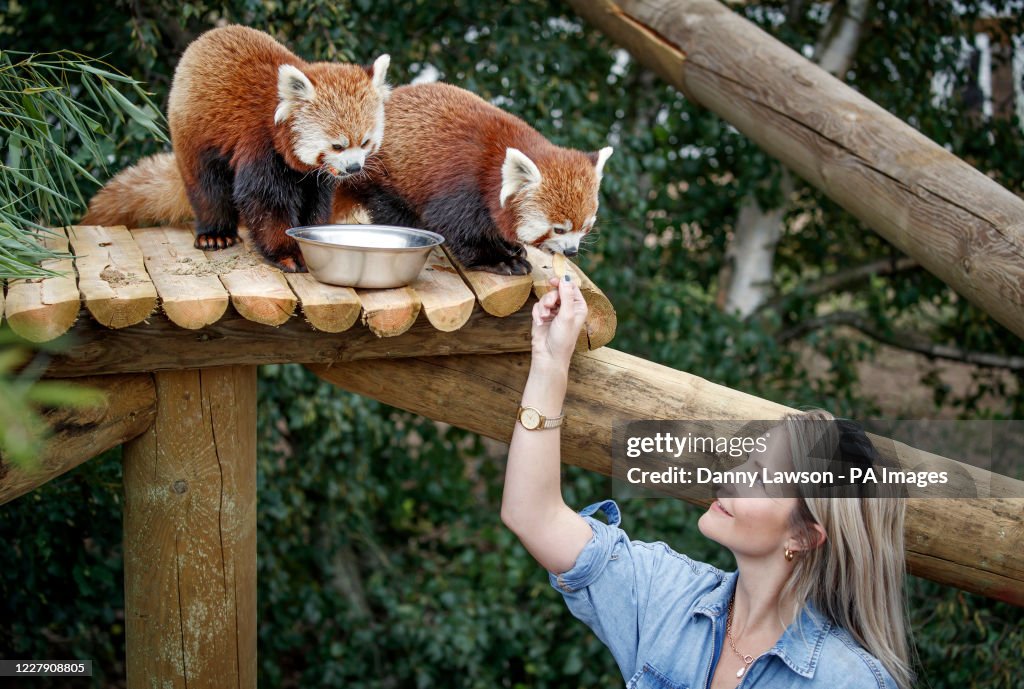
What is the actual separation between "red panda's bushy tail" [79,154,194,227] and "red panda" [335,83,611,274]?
43cm

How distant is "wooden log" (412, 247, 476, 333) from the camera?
1.81 m

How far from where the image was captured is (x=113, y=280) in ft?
5.65

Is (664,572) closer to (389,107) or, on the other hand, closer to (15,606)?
(389,107)

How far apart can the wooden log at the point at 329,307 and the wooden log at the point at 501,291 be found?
27 cm

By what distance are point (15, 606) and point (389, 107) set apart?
2.07 meters

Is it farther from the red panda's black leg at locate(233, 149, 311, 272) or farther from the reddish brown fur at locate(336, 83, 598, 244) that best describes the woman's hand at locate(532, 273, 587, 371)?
the red panda's black leg at locate(233, 149, 311, 272)

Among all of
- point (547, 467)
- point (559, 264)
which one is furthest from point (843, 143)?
point (547, 467)

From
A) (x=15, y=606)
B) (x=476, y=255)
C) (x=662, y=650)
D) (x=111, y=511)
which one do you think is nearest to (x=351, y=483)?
(x=111, y=511)

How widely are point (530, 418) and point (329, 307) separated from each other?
Answer: 44cm

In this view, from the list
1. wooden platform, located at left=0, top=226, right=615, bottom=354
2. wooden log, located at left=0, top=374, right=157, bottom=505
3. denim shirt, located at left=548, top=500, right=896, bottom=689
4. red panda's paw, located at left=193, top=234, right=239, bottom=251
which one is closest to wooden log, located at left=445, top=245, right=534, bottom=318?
wooden platform, located at left=0, top=226, right=615, bottom=354

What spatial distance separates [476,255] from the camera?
80.8 inches

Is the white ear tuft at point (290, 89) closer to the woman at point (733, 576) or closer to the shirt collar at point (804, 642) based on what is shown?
the woman at point (733, 576)

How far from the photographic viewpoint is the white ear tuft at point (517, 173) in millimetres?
1932

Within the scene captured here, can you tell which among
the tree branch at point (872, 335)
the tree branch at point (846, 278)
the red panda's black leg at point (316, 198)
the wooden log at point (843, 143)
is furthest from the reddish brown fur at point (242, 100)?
the tree branch at point (872, 335)
